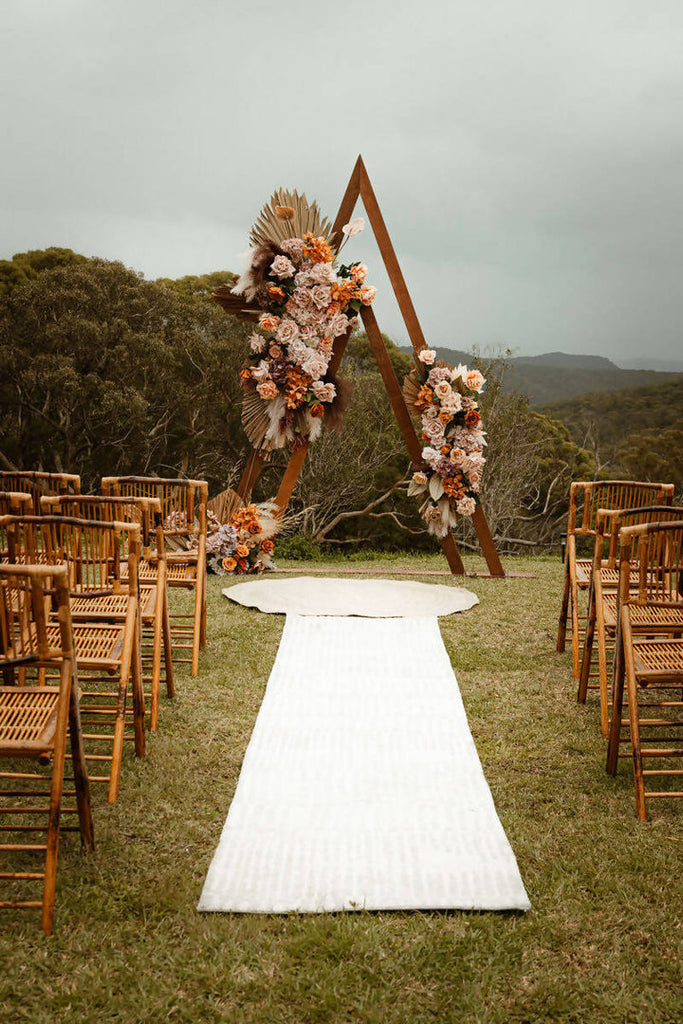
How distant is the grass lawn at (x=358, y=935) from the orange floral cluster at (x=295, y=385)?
425cm

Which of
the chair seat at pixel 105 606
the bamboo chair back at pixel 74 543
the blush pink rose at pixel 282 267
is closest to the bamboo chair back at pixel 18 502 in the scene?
the bamboo chair back at pixel 74 543

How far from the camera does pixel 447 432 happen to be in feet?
23.5

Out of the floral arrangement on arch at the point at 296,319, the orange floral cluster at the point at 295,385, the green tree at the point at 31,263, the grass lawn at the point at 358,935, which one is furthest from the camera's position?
the green tree at the point at 31,263

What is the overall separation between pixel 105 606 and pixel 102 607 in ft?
0.06

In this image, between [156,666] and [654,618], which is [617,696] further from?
[156,666]

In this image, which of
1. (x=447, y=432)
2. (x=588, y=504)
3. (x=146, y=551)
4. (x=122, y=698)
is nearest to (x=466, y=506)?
(x=447, y=432)

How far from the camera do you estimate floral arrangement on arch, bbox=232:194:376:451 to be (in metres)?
6.87

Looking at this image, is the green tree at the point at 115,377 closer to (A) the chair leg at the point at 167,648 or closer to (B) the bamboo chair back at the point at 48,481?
(B) the bamboo chair back at the point at 48,481

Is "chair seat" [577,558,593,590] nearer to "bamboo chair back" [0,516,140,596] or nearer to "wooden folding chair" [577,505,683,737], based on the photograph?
"wooden folding chair" [577,505,683,737]

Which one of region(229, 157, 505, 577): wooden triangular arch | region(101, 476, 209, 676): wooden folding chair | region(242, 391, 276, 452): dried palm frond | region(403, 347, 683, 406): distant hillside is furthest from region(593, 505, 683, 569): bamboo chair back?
region(403, 347, 683, 406): distant hillside

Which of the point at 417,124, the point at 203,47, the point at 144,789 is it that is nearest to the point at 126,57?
the point at 203,47

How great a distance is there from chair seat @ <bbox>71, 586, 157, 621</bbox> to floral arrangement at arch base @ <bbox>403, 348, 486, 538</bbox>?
3.87 m

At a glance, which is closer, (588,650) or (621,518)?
(621,518)

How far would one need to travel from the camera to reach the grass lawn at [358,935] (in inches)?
72.5
